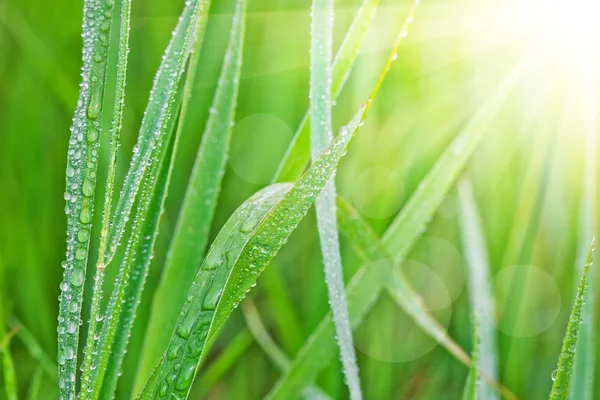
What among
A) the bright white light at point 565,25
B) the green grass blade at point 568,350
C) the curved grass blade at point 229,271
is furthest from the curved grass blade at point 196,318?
the bright white light at point 565,25

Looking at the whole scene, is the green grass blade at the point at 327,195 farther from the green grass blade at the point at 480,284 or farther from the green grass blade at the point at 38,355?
the green grass blade at the point at 38,355

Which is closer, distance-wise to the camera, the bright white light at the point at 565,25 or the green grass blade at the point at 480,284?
the green grass blade at the point at 480,284

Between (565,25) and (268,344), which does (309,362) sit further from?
(565,25)

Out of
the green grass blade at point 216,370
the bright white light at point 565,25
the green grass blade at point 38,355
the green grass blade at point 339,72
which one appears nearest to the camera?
the green grass blade at point 339,72

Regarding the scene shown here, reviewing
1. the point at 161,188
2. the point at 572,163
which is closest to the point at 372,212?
the point at 572,163

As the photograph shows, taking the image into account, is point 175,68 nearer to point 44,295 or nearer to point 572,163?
point 44,295

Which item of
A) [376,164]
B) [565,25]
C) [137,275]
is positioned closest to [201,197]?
[137,275]
